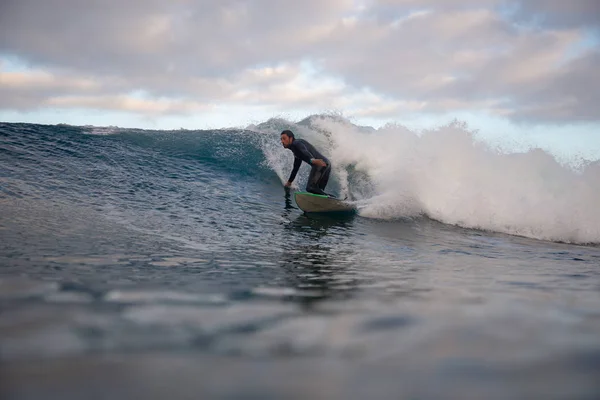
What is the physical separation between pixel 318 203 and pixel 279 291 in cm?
597

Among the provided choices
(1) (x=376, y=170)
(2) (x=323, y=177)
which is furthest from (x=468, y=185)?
(2) (x=323, y=177)

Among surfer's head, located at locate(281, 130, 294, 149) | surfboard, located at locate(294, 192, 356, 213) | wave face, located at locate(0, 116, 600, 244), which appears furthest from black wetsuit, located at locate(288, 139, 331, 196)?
wave face, located at locate(0, 116, 600, 244)

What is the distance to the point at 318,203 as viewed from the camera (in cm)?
848

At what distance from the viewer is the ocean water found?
1201mm

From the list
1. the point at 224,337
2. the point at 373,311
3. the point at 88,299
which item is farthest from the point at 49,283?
the point at 373,311

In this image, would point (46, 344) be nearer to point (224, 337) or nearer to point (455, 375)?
point (224, 337)

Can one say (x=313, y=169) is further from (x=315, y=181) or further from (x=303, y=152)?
(x=303, y=152)

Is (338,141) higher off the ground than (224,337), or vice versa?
(338,141)

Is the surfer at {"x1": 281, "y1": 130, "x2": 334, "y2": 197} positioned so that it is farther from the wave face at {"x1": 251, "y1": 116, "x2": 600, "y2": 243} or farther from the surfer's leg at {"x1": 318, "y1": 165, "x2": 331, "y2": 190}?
the wave face at {"x1": 251, "y1": 116, "x2": 600, "y2": 243}

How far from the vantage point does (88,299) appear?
85.4 inches

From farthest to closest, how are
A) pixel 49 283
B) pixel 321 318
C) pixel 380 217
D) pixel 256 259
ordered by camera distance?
pixel 380 217 < pixel 256 259 < pixel 49 283 < pixel 321 318

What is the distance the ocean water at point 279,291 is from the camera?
1201 mm

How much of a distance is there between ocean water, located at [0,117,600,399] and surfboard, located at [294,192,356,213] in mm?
255

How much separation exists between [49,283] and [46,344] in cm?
123
